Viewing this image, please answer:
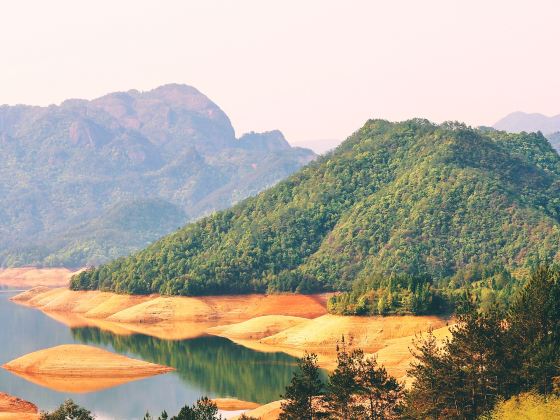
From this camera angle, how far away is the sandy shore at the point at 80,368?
117m

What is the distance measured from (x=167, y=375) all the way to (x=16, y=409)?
88.3 feet

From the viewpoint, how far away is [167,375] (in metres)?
121

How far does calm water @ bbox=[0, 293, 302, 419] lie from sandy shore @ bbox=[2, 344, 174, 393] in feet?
7.80

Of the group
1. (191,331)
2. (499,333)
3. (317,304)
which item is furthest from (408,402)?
(317,304)

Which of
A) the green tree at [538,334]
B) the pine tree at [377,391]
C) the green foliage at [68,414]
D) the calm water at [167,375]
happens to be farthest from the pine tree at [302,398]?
the calm water at [167,375]

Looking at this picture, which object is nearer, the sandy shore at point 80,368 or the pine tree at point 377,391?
the pine tree at point 377,391

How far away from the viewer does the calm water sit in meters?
102

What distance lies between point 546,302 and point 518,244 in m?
120

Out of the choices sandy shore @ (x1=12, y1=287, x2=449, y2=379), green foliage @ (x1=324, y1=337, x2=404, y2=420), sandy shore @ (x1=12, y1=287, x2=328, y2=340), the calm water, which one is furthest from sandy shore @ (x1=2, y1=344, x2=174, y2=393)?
green foliage @ (x1=324, y1=337, x2=404, y2=420)

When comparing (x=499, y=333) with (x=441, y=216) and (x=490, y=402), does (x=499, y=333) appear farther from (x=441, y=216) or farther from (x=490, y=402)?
(x=441, y=216)

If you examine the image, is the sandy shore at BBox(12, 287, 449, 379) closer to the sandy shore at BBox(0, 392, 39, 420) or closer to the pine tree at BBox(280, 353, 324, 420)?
the sandy shore at BBox(0, 392, 39, 420)

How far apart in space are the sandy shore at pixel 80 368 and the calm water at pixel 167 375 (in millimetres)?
2378

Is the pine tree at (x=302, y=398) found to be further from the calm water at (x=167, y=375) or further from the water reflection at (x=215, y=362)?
the water reflection at (x=215, y=362)

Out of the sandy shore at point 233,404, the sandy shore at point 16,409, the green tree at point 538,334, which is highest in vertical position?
the green tree at point 538,334
